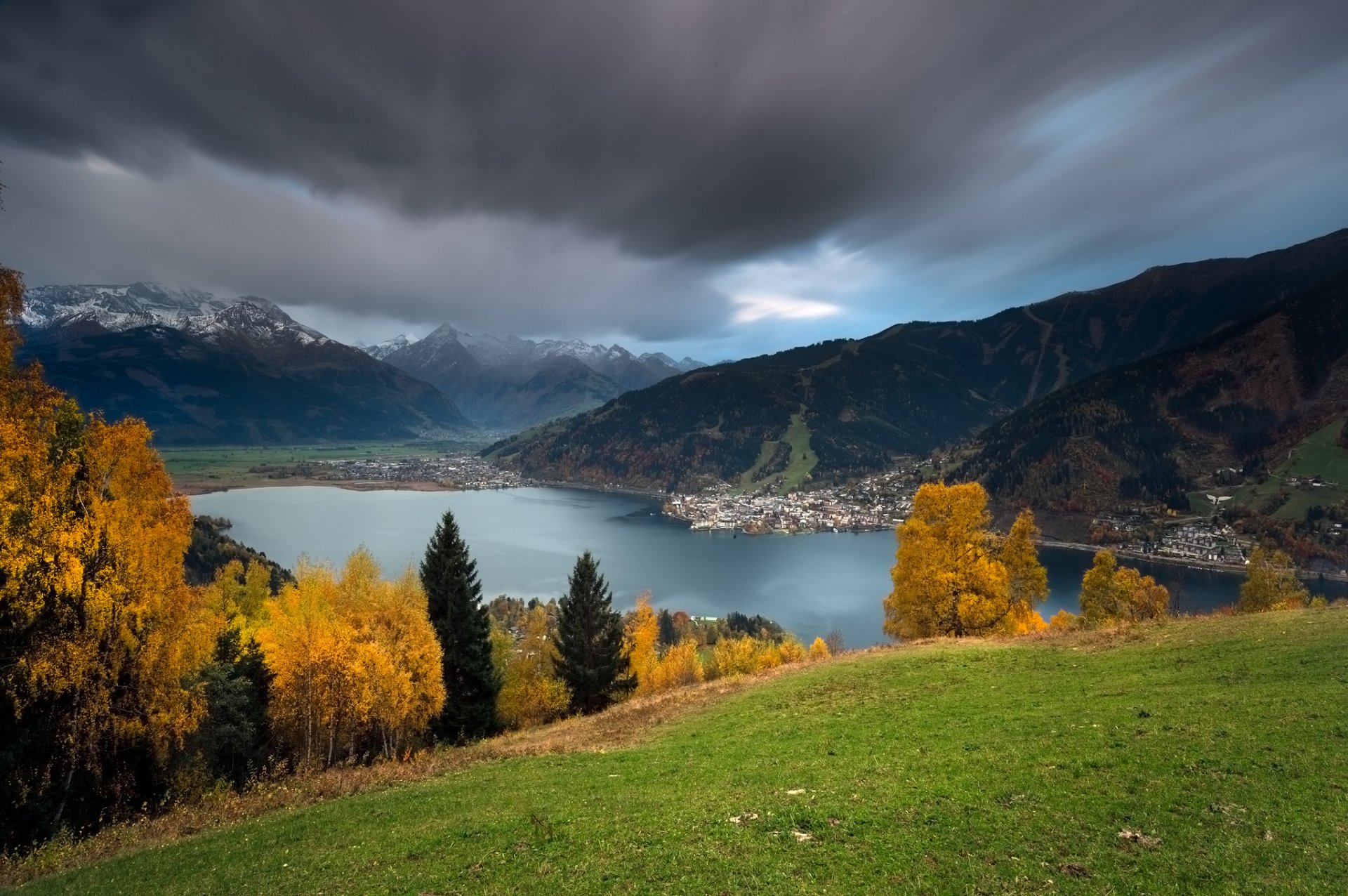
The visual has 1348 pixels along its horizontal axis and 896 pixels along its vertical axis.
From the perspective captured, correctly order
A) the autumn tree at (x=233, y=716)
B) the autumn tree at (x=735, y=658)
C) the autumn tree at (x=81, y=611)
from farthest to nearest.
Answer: the autumn tree at (x=735, y=658)
the autumn tree at (x=233, y=716)
the autumn tree at (x=81, y=611)

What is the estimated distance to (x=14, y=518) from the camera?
57.9ft

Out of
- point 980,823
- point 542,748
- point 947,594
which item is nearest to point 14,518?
point 542,748

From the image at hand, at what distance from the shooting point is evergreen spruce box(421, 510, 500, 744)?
114ft

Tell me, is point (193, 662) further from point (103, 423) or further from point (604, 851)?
point (604, 851)

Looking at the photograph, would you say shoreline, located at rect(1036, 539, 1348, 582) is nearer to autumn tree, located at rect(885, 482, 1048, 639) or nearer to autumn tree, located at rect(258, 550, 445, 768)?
autumn tree, located at rect(885, 482, 1048, 639)

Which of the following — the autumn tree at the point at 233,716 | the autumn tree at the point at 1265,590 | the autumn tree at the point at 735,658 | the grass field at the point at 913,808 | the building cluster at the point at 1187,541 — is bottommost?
the building cluster at the point at 1187,541

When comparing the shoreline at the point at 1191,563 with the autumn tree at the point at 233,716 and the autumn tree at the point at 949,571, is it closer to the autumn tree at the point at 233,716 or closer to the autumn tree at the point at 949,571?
the autumn tree at the point at 949,571

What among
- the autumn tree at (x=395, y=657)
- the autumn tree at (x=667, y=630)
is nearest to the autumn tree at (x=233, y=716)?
the autumn tree at (x=395, y=657)

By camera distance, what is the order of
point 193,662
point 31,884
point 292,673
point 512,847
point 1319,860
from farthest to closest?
point 292,673, point 193,662, point 31,884, point 512,847, point 1319,860

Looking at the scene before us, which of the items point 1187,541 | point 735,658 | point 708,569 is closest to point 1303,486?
point 1187,541

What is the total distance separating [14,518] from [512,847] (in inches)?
695

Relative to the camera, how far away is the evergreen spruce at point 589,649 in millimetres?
39469

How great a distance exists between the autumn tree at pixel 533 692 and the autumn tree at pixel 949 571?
22.7 meters

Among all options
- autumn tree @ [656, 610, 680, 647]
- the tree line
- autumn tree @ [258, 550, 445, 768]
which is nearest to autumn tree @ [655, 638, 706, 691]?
the tree line
